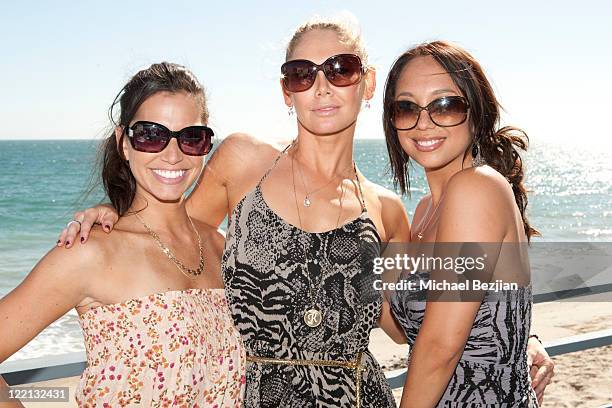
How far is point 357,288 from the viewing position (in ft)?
9.13

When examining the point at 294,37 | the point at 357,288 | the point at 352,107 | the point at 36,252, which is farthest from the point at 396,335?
the point at 36,252

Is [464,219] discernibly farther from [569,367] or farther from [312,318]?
[569,367]

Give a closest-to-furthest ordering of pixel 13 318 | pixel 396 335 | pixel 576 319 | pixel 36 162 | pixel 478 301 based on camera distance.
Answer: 1. pixel 13 318
2. pixel 478 301
3. pixel 396 335
4. pixel 576 319
5. pixel 36 162

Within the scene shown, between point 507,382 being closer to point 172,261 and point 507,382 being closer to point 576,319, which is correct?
point 172,261

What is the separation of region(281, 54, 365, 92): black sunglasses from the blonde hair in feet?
0.35

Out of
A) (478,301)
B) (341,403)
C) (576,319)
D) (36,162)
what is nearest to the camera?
(478,301)

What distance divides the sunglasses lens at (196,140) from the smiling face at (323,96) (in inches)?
17.3

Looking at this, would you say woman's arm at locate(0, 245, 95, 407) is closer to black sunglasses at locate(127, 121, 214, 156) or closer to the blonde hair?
black sunglasses at locate(127, 121, 214, 156)

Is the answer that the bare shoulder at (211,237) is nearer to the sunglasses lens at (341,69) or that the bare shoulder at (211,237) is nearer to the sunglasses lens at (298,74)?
the sunglasses lens at (298,74)

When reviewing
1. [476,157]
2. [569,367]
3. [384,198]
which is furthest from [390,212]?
[569,367]

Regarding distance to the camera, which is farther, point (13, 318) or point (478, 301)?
point (478, 301)

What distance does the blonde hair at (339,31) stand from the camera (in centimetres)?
298

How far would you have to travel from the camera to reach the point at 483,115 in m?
2.72

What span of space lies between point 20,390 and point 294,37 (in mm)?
1801
